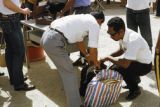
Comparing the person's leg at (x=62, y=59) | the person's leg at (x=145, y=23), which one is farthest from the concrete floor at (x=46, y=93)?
the person's leg at (x=145, y=23)

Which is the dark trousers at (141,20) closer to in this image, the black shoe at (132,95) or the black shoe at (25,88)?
the black shoe at (132,95)

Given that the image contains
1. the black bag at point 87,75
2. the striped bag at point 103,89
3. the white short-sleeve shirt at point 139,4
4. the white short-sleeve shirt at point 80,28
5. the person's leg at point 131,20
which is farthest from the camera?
the person's leg at point 131,20

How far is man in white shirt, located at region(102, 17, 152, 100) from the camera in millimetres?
4062

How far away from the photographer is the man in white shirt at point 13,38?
4371 mm

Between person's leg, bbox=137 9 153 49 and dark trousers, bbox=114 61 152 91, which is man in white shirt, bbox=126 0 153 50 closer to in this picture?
person's leg, bbox=137 9 153 49

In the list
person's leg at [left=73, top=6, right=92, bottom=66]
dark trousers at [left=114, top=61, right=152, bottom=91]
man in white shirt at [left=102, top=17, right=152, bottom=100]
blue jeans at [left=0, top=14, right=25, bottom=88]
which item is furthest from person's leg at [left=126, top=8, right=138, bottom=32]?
blue jeans at [left=0, top=14, right=25, bottom=88]

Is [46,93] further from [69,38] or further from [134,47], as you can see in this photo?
[134,47]

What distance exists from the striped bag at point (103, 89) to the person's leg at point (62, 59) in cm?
18

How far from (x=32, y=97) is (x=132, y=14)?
2.01m

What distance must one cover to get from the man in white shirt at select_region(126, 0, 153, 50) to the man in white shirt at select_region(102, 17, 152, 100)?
955 mm

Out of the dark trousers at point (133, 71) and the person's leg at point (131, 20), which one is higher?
the person's leg at point (131, 20)

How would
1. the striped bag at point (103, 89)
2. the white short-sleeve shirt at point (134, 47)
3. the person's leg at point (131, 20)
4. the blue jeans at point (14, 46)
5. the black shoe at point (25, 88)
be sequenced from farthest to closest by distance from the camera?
the person's leg at point (131, 20) → the black shoe at point (25, 88) → the blue jeans at point (14, 46) → the white short-sleeve shirt at point (134, 47) → the striped bag at point (103, 89)

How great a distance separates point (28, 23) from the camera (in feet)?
17.2

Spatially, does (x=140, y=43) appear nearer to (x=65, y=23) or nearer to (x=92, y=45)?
(x=92, y=45)
